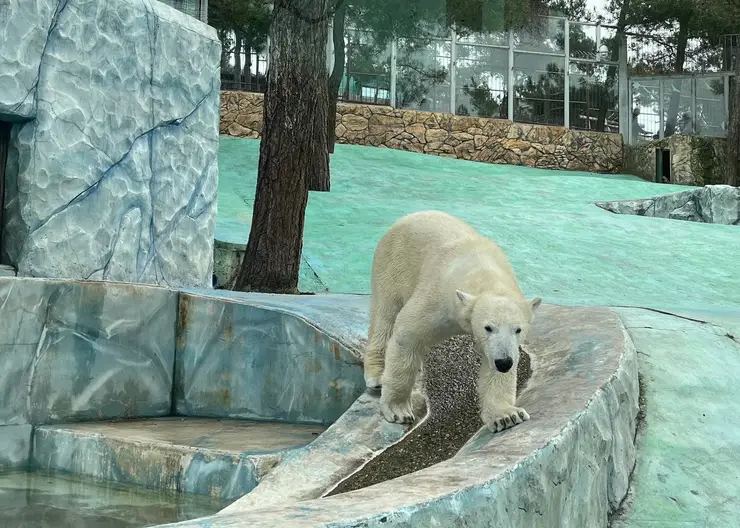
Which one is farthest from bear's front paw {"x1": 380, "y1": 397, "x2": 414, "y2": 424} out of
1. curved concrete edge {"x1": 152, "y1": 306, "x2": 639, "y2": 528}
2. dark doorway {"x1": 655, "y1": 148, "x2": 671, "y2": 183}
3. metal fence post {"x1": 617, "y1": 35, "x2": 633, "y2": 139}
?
metal fence post {"x1": 617, "y1": 35, "x2": 633, "y2": 139}

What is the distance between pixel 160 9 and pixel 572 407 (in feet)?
20.0

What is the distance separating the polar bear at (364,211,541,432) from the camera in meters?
3.23

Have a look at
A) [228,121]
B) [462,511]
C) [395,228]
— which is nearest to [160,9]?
[395,228]

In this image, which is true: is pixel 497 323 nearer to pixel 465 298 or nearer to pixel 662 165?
pixel 465 298

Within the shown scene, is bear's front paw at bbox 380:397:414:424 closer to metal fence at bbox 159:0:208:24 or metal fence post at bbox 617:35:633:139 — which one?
metal fence at bbox 159:0:208:24

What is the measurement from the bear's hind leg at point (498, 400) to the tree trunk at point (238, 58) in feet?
48.5

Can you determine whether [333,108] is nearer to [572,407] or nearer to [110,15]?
[110,15]

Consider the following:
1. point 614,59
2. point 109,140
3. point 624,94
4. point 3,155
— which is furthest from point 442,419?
point 614,59

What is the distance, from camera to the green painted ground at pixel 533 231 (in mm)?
8484

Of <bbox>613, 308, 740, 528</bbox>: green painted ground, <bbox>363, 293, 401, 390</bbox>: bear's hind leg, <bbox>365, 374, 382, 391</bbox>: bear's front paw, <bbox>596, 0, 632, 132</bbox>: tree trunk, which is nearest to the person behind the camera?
<bbox>613, 308, 740, 528</bbox>: green painted ground

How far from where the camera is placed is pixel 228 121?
17.2 metres

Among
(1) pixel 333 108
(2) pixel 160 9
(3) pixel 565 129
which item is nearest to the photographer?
(2) pixel 160 9

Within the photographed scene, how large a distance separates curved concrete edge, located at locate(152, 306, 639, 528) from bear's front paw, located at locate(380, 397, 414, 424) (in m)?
0.56

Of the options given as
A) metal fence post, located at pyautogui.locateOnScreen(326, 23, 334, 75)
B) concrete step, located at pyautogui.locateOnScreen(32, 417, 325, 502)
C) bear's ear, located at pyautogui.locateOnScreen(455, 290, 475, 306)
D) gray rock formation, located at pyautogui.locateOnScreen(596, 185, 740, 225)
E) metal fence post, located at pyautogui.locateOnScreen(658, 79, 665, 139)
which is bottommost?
concrete step, located at pyautogui.locateOnScreen(32, 417, 325, 502)
